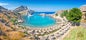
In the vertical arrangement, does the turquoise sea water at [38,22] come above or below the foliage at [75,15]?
below

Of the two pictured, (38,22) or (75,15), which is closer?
(75,15)

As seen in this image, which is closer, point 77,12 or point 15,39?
point 15,39

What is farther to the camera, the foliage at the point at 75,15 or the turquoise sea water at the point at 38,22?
the turquoise sea water at the point at 38,22

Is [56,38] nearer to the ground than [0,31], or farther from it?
nearer to the ground

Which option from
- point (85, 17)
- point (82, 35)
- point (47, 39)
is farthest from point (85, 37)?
point (85, 17)

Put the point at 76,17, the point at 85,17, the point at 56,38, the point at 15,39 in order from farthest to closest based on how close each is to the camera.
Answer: the point at 76,17, the point at 85,17, the point at 56,38, the point at 15,39

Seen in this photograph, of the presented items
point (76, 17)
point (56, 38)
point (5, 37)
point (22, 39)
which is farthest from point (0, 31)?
point (76, 17)

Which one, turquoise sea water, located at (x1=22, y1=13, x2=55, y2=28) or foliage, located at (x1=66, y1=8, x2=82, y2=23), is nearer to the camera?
foliage, located at (x1=66, y1=8, x2=82, y2=23)

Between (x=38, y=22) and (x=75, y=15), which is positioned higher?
(x=75, y=15)

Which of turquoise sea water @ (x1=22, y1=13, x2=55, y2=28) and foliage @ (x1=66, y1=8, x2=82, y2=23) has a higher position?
foliage @ (x1=66, y1=8, x2=82, y2=23)

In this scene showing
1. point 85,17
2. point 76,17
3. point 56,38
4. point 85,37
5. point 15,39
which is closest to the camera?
point 15,39

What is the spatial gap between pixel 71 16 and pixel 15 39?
2868 centimetres

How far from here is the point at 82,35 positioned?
830 inches

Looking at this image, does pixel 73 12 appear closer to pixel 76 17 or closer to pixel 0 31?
pixel 76 17
